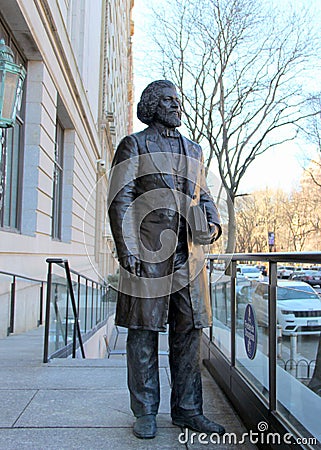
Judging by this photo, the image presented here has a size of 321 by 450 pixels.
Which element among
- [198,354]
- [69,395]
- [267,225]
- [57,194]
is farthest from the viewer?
[267,225]

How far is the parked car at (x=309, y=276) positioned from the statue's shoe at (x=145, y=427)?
124 cm

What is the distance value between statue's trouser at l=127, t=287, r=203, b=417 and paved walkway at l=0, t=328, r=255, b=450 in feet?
Answer: 0.63

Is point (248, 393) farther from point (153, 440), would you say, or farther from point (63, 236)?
point (63, 236)

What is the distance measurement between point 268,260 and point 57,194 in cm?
1261

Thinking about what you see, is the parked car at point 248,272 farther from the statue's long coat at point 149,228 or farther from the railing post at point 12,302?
the railing post at point 12,302

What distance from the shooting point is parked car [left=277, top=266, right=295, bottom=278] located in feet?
9.31

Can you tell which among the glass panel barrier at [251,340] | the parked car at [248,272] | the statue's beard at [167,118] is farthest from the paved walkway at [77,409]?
the statue's beard at [167,118]

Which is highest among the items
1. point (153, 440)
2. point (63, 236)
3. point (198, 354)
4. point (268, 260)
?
point (63, 236)

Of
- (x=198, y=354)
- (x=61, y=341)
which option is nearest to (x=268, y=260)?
(x=198, y=354)

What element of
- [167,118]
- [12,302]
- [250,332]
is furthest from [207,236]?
[12,302]

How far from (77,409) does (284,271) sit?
71.5 inches

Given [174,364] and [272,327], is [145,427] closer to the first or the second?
[174,364]

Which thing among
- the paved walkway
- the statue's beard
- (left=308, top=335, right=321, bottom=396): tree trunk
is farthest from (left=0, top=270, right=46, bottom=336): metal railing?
(left=308, top=335, right=321, bottom=396): tree trunk

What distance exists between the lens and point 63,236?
50.7ft
